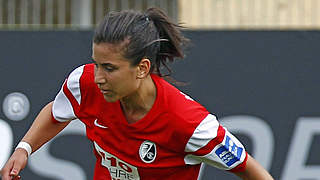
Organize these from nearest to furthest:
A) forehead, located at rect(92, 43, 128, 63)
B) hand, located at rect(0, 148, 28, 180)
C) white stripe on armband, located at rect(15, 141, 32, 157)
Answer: forehead, located at rect(92, 43, 128, 63)
hand, located at rect(0, 148, 28, 180)
white stripe on armband, located at rect(15, 141, 32, 157)

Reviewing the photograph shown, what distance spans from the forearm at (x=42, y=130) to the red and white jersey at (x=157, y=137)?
176 millimetres

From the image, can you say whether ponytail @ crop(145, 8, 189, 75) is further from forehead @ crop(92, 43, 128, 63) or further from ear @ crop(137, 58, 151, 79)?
forehead @ crop(92, 43, 128, 63)

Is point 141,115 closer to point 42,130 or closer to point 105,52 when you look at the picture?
point 105,52

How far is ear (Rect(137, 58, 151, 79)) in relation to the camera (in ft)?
12.3

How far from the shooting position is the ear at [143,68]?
3744 millimetres

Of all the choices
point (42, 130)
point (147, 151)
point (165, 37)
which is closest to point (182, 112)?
point (147, 151)

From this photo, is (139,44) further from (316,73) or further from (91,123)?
(316,73)

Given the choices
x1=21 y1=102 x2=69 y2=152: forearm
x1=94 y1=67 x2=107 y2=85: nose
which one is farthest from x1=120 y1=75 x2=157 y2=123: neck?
x1=21 y1=102 x2=69 y2=152: forearm

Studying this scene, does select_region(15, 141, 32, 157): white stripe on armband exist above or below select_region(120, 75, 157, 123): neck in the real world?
below

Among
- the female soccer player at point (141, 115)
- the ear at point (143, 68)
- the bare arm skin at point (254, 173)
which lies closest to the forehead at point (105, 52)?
the female soccer player at point (141, 115)

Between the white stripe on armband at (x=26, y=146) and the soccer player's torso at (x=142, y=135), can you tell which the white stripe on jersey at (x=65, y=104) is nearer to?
the soccer player's torso at (x=142, y=135)

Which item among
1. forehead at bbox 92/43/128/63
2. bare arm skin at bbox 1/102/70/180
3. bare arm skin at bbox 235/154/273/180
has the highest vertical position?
forehead at bbox 92/43/128/63

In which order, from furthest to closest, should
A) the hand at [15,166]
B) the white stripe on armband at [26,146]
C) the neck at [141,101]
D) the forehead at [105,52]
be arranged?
the white stripe on armband at [26,146]
the neck at [141,101]
the hand at [15,166]
the forehead at [105,52]

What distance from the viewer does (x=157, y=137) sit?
3.82 metres
